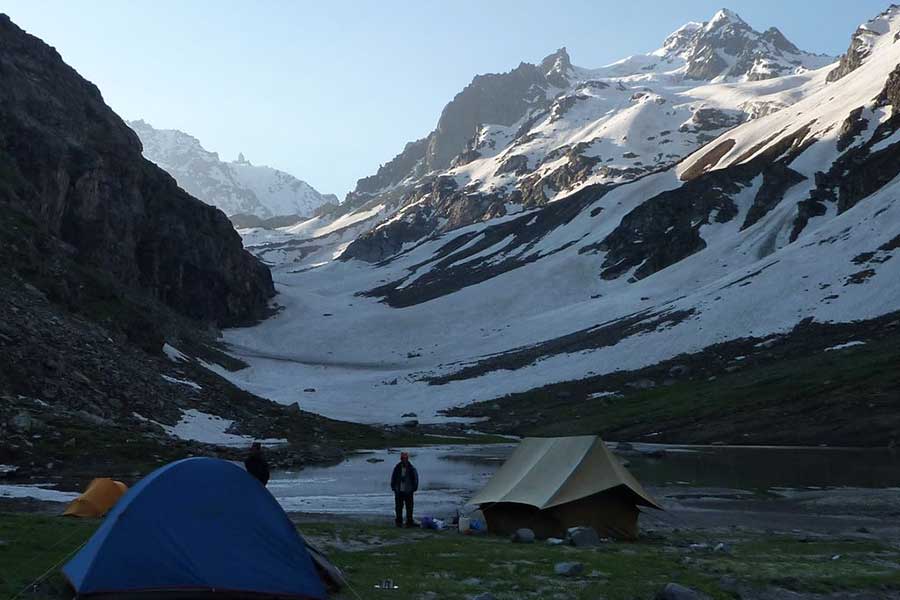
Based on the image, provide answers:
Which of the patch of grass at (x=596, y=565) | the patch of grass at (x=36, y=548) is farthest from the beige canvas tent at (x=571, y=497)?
the patch of grass at (x=36, y=548)

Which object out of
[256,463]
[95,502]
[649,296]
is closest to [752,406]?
[256,463]

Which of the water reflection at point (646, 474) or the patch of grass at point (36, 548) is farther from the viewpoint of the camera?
the water reflection at point (646, 474)

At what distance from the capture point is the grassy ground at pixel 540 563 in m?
14.9

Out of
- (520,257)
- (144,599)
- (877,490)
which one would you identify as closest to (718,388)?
(877,490)

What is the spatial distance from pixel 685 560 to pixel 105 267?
100637 millimetres

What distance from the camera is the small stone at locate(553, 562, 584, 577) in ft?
54.1

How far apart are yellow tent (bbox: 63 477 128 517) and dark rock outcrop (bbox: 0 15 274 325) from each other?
52810mm

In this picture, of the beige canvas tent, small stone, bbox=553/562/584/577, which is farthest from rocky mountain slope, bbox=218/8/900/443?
small stone, bbox=553/562/584/577

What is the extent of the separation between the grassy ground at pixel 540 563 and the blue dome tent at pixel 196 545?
3.01ft

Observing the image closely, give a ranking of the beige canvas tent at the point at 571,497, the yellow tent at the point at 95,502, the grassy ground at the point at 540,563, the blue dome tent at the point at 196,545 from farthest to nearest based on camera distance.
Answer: the beige canvas tent at the point at 571,497 → the yellow tent at the point at 95,502 → the grassy ground at the point at 540,563 → the blue dome tent at the point at 196,545

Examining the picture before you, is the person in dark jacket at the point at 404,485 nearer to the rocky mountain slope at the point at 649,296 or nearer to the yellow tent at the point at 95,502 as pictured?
the yellow tent at the point at 95,502

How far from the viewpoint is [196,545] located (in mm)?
13594

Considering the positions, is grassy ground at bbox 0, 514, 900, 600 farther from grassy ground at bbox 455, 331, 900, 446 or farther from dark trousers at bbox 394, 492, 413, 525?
grassy ground at bbox 455, 331, 900, 446

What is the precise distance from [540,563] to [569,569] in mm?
1423
